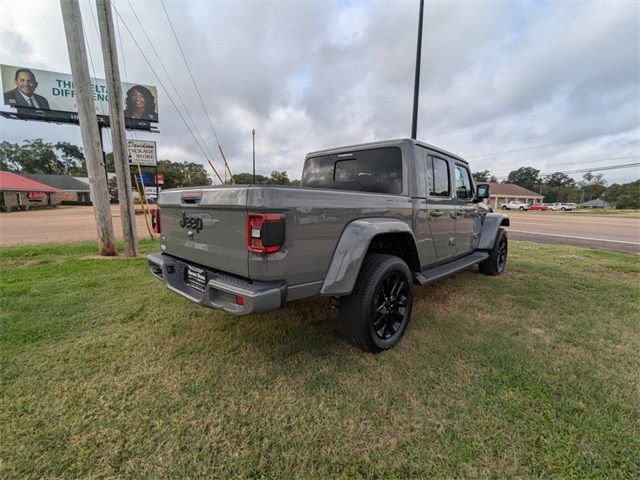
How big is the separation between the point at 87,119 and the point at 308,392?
21.5ft

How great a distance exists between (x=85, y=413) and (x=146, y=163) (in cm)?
877

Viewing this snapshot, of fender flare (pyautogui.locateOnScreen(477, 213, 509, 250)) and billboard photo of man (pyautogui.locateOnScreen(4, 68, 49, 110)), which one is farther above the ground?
billboard photo of man (pyautogui.locateOnScreen(4, 68, 49, 110))

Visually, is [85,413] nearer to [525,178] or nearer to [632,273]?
[632,273]

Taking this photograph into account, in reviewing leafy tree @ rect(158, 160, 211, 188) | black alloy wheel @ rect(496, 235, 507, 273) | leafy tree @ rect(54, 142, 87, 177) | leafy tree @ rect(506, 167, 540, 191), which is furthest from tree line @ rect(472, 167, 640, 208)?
leafy tree @ rect(54, 142, 87, 177)

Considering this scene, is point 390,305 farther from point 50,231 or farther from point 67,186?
point 67,186

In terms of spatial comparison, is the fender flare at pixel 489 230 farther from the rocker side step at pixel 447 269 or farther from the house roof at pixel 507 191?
the house roof at pixel 507 191

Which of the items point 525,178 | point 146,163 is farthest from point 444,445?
point 525,178

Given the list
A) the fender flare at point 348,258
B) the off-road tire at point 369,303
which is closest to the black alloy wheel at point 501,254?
the off-road tire at point 369,303

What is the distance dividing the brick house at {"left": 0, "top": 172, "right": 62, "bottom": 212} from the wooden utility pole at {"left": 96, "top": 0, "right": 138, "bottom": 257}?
108 feet

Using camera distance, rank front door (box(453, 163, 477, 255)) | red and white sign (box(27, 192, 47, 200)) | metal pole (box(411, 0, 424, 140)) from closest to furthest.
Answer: front door (box(453, 163, 477, 255)), metal pole (box(411, 0, 424, 140)), red and white sign (box(27, 192, 47, 200))

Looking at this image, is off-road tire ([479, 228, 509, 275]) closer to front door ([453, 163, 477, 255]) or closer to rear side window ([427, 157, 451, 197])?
front door ([453, 163, 477, 255])

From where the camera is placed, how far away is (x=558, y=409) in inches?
78.5

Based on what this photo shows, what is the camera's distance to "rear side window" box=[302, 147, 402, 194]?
126 inches

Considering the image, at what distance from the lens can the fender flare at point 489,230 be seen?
4863mm
